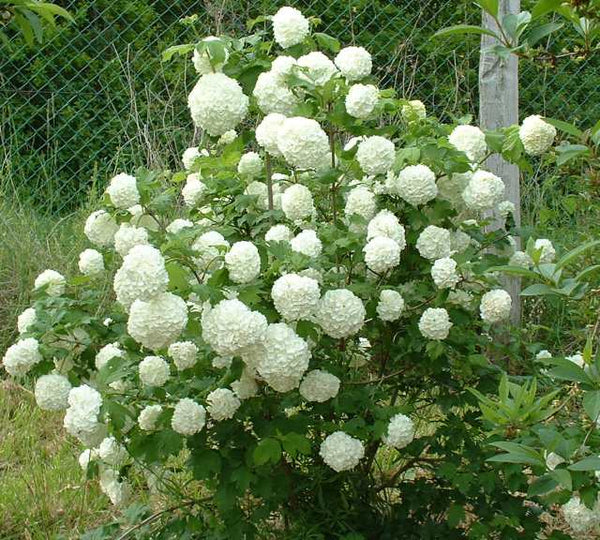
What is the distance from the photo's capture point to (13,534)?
3.36 metres

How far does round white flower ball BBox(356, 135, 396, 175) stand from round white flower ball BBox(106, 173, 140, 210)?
0.56 metres

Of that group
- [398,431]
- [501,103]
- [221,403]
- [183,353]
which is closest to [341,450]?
[398,431]

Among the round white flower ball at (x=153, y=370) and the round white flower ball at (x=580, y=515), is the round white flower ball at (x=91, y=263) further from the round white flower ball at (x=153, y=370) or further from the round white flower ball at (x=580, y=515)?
the round white flower ball at (x=580, y=515)

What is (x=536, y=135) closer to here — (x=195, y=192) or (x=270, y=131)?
(x=270, y=131)

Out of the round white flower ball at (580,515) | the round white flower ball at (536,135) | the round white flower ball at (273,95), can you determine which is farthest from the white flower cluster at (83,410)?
the round white flower ball at (536,135)

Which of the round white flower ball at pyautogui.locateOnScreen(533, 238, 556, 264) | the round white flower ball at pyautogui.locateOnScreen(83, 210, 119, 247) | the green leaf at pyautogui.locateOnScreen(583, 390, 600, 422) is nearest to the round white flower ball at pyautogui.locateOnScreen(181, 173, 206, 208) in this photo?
the round white flower ball at pyautogui.locateOnScreen(83, 210, 119, 247)

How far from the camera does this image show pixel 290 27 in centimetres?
276

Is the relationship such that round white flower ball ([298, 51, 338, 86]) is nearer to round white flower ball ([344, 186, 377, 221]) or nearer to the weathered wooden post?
round white flower ball ([344, 186, 377, 221])

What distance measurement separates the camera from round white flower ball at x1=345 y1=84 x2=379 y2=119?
2.61 meters

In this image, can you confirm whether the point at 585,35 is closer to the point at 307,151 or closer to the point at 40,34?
the point at 307,151

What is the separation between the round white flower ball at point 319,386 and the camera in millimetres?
2516

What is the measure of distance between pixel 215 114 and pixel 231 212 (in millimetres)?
335

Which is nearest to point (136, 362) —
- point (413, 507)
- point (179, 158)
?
point (413, 507)

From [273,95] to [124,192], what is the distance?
0.44m
